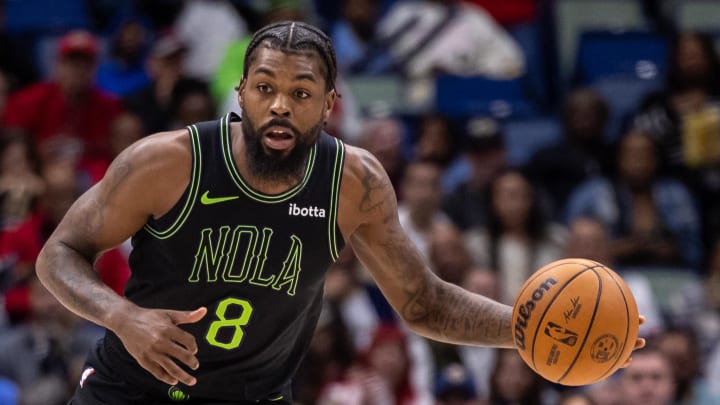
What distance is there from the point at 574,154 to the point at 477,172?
0.74 m

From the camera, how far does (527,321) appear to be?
4727 millimetres

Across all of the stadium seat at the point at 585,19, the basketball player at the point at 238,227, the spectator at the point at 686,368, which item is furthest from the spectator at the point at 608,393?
the stadium seat at the point at 585,19

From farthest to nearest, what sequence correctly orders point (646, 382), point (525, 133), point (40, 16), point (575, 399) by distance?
point (40, 16)
point (525, 133)
point (646, 382)
point (575, 399)

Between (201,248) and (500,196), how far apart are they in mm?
4569

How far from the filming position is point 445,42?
10656 millimetres

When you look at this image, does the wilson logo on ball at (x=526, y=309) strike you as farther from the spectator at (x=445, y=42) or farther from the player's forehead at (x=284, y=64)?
the spectator at (x=445, y=42)

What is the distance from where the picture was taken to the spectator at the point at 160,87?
984 centimetres

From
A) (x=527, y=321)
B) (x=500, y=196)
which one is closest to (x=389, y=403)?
(x=500, y=196)

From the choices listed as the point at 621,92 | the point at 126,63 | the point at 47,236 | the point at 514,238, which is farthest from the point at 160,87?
the point at 621,92

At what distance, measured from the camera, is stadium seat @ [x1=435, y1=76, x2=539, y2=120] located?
1031 centimetres

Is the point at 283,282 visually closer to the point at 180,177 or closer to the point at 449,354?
the point at 180,177

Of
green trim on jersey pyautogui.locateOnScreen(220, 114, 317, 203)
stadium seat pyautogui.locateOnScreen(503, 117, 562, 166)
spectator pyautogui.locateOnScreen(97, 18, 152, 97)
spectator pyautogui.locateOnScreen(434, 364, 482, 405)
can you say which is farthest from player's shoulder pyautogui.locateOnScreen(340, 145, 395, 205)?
spectator pyautogui.locateOnScreen(97, 18, 152, 97)

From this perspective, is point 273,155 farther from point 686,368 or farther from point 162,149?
point 686,368

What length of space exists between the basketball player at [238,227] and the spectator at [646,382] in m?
2.98
